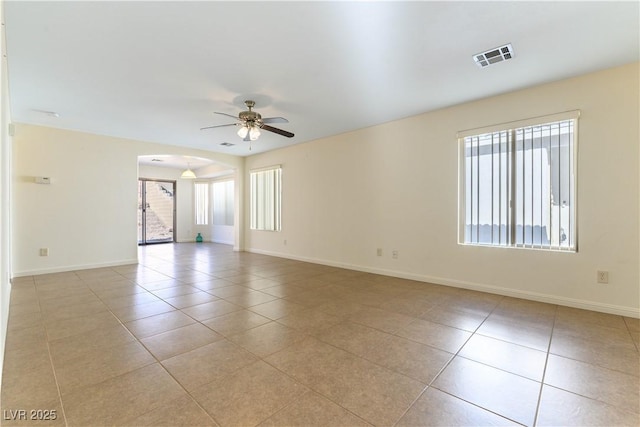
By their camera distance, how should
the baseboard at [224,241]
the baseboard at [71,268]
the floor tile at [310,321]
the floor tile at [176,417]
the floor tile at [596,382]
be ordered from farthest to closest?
the baseboard at [224,241] < the baseboard at [71,268] < the floor tile at [310,321] < the floor tile at [596,382] < the floor tile at [176,417]

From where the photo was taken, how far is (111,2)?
2.05 meters

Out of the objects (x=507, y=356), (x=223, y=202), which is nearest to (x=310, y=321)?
(x=507, y=356)

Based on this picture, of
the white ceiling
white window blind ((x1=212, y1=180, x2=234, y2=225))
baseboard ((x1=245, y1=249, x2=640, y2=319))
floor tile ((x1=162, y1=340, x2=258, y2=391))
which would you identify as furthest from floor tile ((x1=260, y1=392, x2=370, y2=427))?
white window blind ((x1=212, y1=180, x2=234, y2=225))

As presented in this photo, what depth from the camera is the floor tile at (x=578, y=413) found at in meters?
1.52

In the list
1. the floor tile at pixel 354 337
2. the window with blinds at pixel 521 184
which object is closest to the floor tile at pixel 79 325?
the floor tile at pixel 354 337

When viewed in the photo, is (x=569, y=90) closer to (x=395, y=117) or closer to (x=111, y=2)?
(x=395, y=117)

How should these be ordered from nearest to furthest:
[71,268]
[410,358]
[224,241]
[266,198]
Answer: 1. [410,358]
2. [71,268]
3. [266,198]
4. [224,241]

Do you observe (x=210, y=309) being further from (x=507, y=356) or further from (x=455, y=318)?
(x=507, y=356)

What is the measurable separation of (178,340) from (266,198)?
16.8ft

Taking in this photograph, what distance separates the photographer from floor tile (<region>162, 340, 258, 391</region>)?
6.22 feet

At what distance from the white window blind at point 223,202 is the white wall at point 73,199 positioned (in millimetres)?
3685

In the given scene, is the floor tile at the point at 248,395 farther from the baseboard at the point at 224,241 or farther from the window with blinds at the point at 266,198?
the baseboard at the point at 224,241

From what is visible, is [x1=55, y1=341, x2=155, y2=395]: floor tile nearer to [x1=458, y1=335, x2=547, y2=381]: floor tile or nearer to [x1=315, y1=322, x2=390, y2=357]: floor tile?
[x1=315, y1=322, x2=390, y2=357]: floor tile

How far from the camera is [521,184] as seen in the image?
11.9ft
